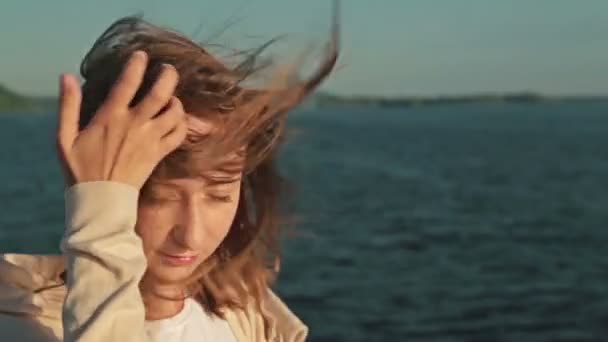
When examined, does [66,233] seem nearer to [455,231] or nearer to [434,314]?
[434,314]

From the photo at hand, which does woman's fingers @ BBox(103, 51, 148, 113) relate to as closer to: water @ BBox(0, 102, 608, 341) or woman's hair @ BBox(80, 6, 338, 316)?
woman's hair @ BBox(80, 6, 338, 316)

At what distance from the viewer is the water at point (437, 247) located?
14453mm

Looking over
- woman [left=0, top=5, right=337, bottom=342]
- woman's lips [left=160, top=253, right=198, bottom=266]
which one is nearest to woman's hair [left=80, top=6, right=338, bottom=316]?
woman [left=0, top=5, right=337, bottom=342]

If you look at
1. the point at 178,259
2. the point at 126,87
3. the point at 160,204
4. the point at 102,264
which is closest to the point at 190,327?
the point at 178,259

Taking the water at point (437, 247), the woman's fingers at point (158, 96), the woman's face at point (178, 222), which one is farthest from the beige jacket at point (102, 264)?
the water at point (437, 247)

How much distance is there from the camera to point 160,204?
192 cm

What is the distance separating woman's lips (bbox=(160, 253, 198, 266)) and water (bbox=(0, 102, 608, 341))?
53cm

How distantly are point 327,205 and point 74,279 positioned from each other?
24.9 m

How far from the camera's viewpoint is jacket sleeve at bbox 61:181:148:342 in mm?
1477

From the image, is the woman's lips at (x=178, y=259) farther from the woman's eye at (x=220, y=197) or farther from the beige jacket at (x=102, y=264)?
Result: the beige jacket at (x=102, y=264)

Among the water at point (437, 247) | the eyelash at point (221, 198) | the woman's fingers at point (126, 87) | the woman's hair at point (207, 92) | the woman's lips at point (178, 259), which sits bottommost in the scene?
the water at point (437, 247)

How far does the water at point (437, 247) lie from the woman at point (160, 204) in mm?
338

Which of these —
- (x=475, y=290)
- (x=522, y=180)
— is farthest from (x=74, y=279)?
(x=522, y=180)

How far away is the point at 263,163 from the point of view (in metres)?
2.46
